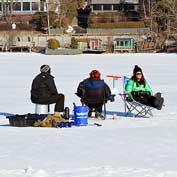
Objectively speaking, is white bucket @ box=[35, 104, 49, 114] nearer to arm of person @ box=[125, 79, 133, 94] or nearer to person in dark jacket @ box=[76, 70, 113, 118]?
person in dark jacket @ box=[76, 70, 113, 118]

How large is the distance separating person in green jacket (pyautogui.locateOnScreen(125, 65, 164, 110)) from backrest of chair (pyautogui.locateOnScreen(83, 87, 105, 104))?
0.49 m

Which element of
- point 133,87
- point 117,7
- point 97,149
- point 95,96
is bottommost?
point 97,149

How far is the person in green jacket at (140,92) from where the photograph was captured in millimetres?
9305

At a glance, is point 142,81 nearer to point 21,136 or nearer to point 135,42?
point 21,136

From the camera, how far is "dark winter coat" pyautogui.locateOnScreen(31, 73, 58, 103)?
29.9 feet

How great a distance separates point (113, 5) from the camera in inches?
2275

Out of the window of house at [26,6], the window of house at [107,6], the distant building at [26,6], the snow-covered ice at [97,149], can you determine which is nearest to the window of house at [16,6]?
the distant building at [26,6]

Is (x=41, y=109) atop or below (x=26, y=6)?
below

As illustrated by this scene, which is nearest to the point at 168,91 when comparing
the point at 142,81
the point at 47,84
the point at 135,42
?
the point at 142,81

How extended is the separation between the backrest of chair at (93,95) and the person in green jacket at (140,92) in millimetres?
494

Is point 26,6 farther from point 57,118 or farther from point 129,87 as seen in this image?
point 57,118

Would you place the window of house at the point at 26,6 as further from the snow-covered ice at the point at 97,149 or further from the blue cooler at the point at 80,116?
the blue cooler at the point at 80,116

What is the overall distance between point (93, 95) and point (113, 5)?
49.2 m

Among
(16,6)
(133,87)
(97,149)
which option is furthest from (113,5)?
(97,149)
